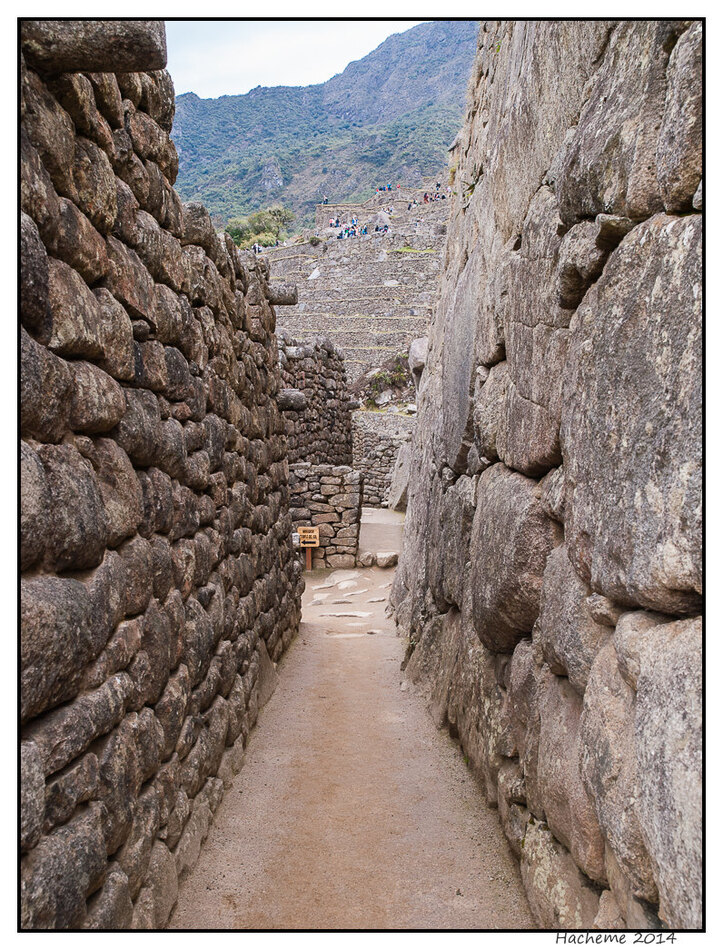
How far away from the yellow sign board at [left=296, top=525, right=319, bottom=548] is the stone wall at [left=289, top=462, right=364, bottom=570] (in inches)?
8.1

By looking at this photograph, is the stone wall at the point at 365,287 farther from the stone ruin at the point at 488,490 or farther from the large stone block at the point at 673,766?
the large stone block at the point at 673,766

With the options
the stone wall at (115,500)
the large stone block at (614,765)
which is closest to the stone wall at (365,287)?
the stone wall at (115,500)

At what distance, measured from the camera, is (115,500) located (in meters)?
2.40

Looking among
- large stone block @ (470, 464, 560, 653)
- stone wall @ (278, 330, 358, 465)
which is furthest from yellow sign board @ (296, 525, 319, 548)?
large stone block @ (470, 464, 560, 653)

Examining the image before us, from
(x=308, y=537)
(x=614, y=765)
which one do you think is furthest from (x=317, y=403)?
(x=614, y=765)

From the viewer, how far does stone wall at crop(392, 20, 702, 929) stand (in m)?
1.57

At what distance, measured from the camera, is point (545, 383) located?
9.33 ft

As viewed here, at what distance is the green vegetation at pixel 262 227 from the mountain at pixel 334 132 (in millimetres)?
15288

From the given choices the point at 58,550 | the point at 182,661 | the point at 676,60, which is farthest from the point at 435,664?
the point at 676,60

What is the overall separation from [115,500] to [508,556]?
1654 millimetres

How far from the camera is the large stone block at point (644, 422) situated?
1.54 metres

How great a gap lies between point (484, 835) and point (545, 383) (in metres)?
2.14

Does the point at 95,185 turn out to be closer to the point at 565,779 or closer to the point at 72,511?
the point at 72,511

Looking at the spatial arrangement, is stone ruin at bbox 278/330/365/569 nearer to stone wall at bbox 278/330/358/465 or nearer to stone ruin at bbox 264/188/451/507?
stone wall at bbox 278/330/358/465
